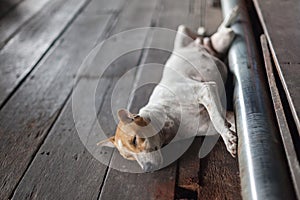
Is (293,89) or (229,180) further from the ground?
(293,89)

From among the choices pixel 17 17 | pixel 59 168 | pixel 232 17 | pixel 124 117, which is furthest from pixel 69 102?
pixel 17 17

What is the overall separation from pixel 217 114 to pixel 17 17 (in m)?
1.67

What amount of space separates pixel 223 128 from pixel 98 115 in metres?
0.50

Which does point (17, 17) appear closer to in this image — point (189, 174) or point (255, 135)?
point (189, 174)

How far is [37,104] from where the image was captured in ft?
4.67

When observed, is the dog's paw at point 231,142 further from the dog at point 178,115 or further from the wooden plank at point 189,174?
the wooden plank at point 189,174

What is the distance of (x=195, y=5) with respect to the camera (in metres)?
2.16

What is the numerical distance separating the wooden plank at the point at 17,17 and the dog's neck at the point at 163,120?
119 cm

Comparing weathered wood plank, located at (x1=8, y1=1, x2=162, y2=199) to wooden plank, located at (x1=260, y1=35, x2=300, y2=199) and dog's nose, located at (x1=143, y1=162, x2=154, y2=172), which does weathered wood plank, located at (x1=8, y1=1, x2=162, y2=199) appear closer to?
dog's nose, located at (x1=143, y1=162, x2=154, y2=172)

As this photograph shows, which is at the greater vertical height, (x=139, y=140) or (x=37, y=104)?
(x=139, y=140)

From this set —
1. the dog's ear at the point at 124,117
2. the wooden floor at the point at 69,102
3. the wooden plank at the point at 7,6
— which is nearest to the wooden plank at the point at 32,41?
the wooden floor at the point at 69,102

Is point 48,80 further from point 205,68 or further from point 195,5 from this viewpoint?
point 195,5

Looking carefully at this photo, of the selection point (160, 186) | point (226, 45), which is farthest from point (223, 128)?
point (226, 45)

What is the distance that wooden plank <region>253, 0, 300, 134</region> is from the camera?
1.01 metres
